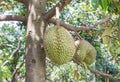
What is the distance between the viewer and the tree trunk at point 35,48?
1.31 meters

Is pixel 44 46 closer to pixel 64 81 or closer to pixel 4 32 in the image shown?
pixel 4 32

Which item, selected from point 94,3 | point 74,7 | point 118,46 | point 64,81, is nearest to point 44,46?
point 94,3

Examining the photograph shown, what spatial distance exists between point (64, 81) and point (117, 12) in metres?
5.38

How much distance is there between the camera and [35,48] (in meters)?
1.33

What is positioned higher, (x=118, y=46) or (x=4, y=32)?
(x=118, y=46)

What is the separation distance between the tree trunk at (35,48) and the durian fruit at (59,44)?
52mm

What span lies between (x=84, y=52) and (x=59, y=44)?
253mm

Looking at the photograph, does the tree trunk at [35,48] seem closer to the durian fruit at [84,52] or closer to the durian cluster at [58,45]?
the durian cluster at [58,45]

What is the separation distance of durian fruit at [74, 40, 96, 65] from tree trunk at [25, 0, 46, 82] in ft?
0.79

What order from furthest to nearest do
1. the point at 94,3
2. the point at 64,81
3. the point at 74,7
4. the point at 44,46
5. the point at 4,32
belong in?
the point at 64,81
the point at 4,32
the point at 74,7
the point at 44,46
the point at 94,3

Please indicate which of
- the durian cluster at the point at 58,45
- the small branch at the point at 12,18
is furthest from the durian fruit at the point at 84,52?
the small branch at the point at 12,18

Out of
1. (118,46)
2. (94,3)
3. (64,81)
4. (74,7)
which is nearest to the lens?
(94,3)

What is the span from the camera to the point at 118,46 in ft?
6.00

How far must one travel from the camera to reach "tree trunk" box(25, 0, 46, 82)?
51.6 inches
